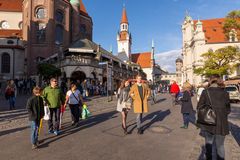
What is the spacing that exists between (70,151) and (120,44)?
89.2 metres

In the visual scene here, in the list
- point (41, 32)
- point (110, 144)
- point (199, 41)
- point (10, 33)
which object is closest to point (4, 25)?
point (10, 33)

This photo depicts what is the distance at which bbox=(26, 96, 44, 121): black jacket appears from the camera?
6133 mm

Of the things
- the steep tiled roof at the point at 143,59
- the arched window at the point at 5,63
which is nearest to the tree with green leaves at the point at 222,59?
the arched window at the point at 5,63

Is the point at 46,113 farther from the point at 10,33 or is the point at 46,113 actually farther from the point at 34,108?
the point at 10,33

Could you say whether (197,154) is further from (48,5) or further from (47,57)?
(48,5)

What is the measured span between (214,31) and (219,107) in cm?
7082

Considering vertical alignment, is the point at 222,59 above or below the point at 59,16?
below

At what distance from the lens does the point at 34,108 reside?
6.18m

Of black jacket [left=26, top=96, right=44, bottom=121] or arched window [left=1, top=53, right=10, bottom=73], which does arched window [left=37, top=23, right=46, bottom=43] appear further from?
black jacket [left=26, top=96, right=44, bottom=121]

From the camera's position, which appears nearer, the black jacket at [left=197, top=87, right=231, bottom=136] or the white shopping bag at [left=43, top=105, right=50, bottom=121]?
the black jacket at [left=197, top=87, right=231, bottom=136]

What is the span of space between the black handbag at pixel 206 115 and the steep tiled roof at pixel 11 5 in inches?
2320

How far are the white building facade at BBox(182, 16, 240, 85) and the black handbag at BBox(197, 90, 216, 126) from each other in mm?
59297

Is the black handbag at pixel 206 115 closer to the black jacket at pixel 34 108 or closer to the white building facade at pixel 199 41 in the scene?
the black jacket at pixel 34 108

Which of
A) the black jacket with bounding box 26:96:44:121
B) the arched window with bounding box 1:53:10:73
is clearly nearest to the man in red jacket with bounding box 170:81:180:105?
the black jacket with bounding box 26:96:44:121
